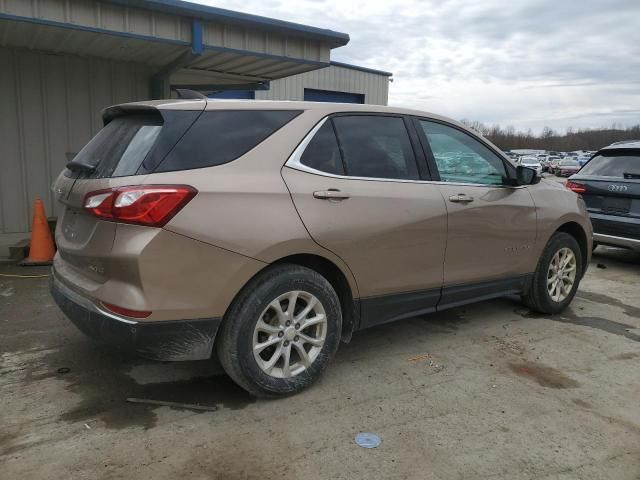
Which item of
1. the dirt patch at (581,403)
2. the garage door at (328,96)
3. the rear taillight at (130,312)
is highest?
the garage door at (328,96)

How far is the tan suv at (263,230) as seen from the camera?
2773mm

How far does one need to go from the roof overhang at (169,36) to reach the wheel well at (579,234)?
14.1 feet

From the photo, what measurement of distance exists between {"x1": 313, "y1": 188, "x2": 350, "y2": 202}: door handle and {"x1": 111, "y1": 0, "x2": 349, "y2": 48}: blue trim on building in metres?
4.02

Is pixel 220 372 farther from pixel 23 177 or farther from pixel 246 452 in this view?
pixel 23 177

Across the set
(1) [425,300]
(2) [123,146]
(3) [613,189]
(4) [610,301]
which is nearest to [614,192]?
(3) [613,189]

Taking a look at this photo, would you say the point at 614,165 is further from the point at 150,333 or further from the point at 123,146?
the point at 150,333

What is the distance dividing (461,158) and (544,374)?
173cm

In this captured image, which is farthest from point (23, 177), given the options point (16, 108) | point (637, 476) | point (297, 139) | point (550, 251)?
point (637, 476)

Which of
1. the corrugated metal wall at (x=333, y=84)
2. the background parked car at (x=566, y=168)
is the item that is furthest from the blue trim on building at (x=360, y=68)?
the background parked car at (x=566, y=168)

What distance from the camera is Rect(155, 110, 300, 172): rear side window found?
289cm

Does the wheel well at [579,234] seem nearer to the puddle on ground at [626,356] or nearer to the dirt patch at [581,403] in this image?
the puddle on ground at [626,356]

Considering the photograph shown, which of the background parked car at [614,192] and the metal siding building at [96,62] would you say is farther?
the background parked car at [614,192]

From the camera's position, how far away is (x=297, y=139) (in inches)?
129

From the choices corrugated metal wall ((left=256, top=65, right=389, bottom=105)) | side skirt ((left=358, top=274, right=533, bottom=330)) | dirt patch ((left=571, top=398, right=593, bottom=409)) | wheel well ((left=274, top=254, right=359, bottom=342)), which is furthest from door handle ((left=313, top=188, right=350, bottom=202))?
corrugated metal wall ((left=256, top=65, right=389, bottom=105))
